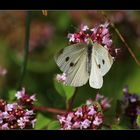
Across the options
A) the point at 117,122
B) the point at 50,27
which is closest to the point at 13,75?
the point at 50,27

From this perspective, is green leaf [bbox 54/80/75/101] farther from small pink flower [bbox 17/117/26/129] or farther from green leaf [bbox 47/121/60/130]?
small pink flower [bbox 17/117/26/129]

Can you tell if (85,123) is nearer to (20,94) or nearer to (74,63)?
(74,63)

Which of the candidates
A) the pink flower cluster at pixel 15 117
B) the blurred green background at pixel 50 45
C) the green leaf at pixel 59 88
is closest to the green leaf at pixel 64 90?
the green leaf at pixel 59 88

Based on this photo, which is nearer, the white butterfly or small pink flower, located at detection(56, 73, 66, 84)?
the white butterfly

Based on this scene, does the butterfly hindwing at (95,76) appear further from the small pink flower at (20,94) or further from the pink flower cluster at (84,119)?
the small pink flower at (20,94)

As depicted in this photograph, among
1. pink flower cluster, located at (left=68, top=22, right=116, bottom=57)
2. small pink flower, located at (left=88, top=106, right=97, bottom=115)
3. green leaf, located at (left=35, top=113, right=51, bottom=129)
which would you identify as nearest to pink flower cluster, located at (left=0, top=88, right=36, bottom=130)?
green leaf, located at (left=35, top=113, right=51, bottom=129)

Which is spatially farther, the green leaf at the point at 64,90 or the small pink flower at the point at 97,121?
the green leaf at the point at 64,90

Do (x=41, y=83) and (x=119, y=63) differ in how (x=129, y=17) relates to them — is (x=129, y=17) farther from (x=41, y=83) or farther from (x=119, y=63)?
(x=41, y=83)
